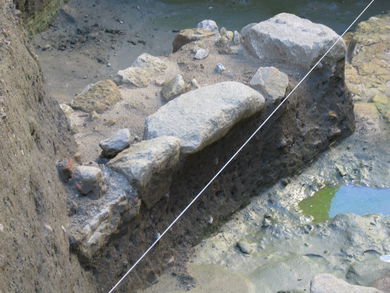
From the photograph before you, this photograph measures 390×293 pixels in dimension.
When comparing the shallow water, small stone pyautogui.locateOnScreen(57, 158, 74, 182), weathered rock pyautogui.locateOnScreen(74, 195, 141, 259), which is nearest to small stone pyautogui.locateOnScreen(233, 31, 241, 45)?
weathered rock pyautogui.locateOnScreen(74, 195, 141, 259)

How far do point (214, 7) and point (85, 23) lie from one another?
1.30m

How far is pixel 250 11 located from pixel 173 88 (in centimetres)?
323

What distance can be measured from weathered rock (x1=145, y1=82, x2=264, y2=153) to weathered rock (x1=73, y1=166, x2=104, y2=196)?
459 mm

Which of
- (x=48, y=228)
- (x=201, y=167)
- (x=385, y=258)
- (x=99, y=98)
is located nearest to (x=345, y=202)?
(x=385, y=258)

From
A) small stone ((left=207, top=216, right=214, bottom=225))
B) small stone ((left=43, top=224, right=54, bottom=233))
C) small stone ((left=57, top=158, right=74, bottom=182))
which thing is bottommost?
small stone ((left=207, top=216, right=214, bottom=225))

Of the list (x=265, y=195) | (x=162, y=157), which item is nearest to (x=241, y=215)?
(x=265, y=195)

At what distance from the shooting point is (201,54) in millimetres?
4328

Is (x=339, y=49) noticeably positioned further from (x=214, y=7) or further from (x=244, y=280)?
(x=214, y=7)

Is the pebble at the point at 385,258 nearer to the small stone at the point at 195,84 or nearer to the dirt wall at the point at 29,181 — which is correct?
the small stone at the point at 195,84

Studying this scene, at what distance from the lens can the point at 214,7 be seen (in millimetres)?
6953

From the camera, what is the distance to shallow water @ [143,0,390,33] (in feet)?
21.9

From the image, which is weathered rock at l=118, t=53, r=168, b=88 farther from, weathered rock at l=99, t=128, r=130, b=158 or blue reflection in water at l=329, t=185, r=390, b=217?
blue reflection in water at l=329, t=185, r=390, b=217

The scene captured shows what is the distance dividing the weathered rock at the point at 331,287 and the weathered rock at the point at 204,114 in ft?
2.82

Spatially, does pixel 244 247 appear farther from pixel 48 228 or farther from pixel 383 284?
pixel 48 228
